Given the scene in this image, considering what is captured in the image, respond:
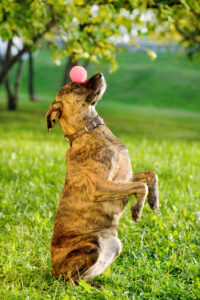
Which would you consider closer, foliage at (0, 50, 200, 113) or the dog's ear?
the dog's ear

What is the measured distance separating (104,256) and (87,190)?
58 cm

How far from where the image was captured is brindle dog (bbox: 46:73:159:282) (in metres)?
3.20

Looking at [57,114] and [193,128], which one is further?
[193,128]

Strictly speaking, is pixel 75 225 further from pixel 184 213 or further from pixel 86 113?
pixel 184 213

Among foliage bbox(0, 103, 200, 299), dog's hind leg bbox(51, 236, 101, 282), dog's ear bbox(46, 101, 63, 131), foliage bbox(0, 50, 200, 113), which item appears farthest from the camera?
foliage bbox(0, 50, 200, 113)

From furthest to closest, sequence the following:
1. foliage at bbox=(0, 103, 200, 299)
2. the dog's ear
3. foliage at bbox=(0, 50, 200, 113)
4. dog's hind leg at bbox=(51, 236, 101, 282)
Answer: foliage at bbox=(0, 50, 200, 113), foliage at bbox=(0, 103, 200, 299), the dog's ear, dog's hind leg at bbox=(51, 236, 101, 282)

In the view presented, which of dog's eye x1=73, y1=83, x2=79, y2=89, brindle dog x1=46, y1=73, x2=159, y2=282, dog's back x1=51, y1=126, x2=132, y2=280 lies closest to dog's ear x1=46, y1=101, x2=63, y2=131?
brindle dog x1=46, y1=73, x2=159, y2=282

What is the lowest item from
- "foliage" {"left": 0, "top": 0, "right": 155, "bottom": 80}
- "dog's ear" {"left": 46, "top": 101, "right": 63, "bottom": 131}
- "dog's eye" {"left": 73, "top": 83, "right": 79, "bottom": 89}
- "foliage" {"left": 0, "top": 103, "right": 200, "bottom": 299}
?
"foliage" {"left": 0, "top": 103, "right": 200, "bottom": 299}

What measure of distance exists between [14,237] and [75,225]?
4.69 ft

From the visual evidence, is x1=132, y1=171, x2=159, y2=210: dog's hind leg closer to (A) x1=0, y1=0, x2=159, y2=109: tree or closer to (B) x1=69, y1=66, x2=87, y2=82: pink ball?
(B) x1=69, y1=66, x2=87, y2=82: pink ball

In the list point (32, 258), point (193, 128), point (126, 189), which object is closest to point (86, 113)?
point (126, 189)

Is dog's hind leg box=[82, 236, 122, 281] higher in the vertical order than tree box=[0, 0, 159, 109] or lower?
lower

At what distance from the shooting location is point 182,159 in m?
8.24

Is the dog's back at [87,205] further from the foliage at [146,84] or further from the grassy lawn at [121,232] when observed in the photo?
the foliage at [146,84]
